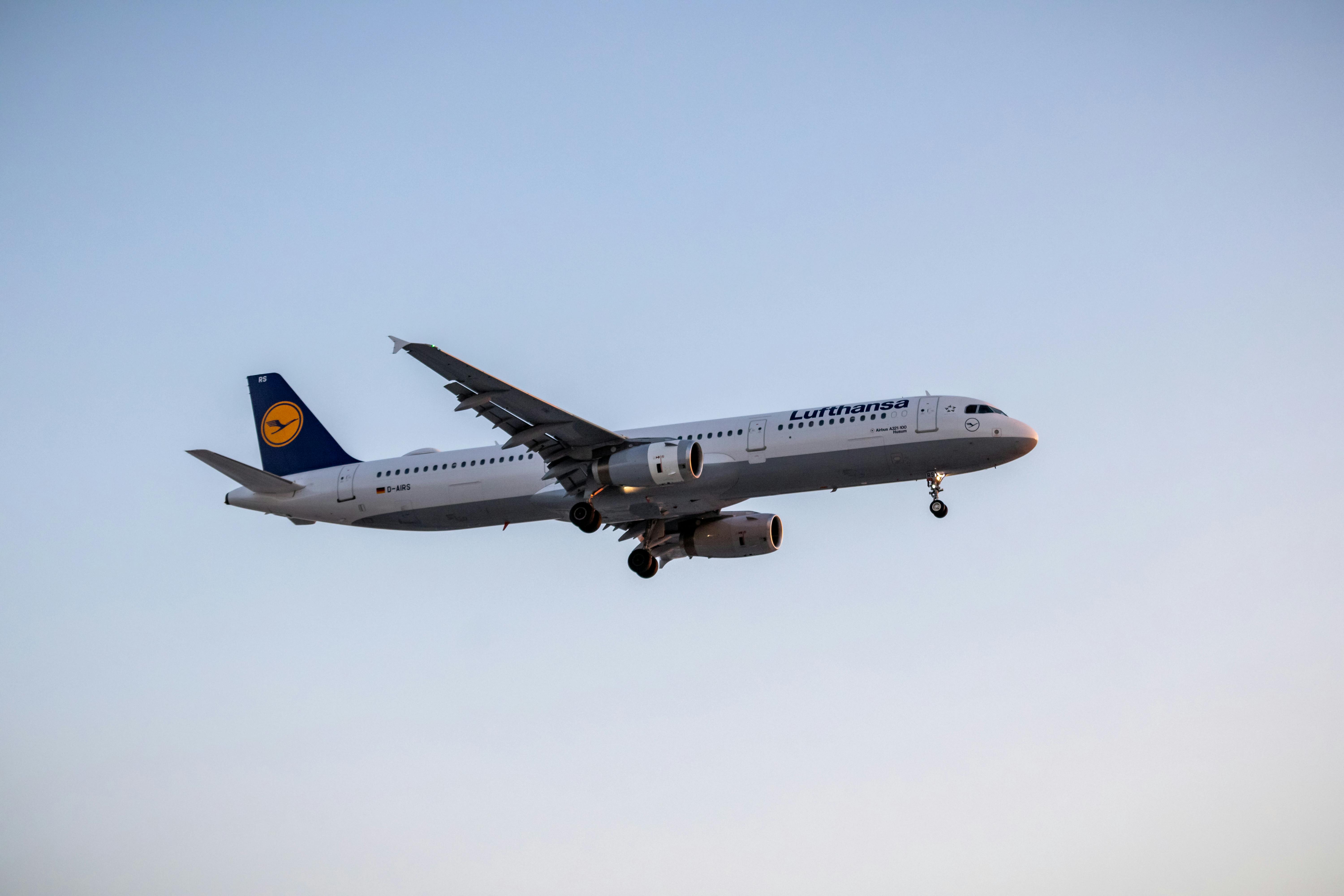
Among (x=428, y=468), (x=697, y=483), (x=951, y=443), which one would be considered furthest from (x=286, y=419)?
(x=951, y=443)

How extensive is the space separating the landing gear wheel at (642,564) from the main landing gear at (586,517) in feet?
16.3

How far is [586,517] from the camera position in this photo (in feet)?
138

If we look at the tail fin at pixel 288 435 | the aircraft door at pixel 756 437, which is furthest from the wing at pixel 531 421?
the tail fin at pixel 288 435

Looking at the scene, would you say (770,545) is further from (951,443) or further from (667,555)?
(951,443)

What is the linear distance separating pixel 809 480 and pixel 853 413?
8.00 feet

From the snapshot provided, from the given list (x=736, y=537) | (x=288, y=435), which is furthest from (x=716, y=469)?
(x=288, y=435)

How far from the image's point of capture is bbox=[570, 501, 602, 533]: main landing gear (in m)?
41.9

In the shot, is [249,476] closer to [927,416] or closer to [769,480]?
[769,480]

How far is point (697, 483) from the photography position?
4106 cm

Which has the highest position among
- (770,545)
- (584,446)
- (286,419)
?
(286,419)

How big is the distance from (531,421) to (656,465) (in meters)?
4.06

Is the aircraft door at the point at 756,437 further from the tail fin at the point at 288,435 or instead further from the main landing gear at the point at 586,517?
the tail fin at the point at 288,435

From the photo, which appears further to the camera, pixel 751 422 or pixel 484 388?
pixel 751 422

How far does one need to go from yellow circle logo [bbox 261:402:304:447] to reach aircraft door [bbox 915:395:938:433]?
23.2 m
